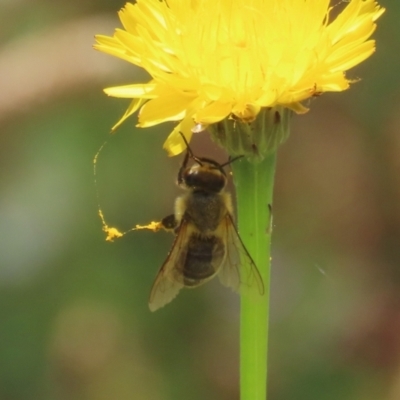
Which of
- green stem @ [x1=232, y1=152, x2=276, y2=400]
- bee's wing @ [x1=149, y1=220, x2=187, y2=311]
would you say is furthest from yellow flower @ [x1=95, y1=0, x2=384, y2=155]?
bee's wing @ [x1=149, y1=220, x2=187, y2=311]

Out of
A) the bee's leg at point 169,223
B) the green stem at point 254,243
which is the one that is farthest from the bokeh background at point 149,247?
the green stem at point 254,243

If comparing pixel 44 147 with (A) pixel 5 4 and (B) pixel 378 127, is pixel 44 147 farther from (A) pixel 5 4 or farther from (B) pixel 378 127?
(B) pixel 378 127

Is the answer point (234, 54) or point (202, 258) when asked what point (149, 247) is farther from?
point (234, 54)

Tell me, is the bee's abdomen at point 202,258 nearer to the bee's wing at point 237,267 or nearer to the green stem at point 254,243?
the bee's wing at point 237,267

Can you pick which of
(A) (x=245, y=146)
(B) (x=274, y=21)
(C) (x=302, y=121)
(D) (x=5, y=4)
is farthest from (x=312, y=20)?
(D) (x=5, y=4)

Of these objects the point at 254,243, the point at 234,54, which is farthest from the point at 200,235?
the point at 234,54

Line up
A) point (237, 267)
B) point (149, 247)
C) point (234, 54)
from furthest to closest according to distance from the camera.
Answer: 1. point (149, 247)
2. point (237, 267)
3. point (234, 54)

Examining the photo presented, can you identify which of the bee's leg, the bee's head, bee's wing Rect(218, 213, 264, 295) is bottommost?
bee's wing Rect(218, 213, 264, 295)

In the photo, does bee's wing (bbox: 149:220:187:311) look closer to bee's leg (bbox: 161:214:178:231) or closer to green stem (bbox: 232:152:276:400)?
bee's leg (bbox: 161:214:178:231)
